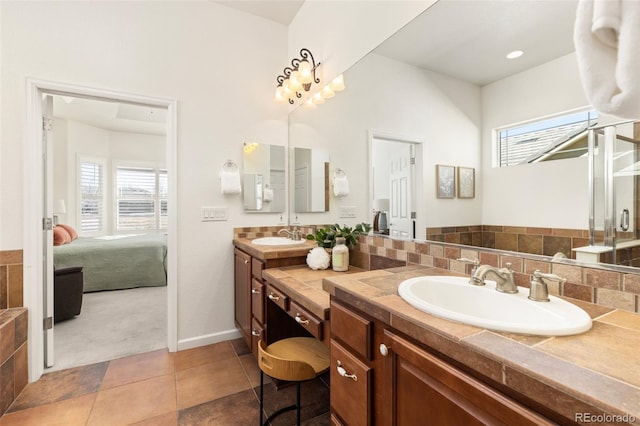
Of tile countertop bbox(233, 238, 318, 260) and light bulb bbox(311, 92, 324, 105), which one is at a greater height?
light bulb bbox(311, 92, 324, 105)

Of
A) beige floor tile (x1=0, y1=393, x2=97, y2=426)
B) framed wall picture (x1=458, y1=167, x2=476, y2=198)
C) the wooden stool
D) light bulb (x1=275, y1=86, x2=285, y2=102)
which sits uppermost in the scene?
light bulb (x1=275, y1=86, x2=285, y2=102)

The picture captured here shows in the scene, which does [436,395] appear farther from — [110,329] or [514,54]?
[110,329]

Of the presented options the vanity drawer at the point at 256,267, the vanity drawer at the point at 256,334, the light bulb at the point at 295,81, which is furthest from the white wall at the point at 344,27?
the vanity drawer at the point at 256,334

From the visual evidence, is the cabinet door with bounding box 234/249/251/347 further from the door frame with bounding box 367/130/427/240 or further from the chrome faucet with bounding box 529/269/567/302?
the chrome faucet with bounding box 529/269/567/302

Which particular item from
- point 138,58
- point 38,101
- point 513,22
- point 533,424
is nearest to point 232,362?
point 533,424

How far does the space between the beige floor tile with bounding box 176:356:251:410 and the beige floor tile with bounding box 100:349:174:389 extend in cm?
17

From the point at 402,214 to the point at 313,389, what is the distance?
1.27 meters

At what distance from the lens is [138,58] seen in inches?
89.1

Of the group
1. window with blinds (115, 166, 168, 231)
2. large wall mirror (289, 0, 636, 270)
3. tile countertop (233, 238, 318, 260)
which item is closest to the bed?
window with blinds (115, 166, 168, 231)

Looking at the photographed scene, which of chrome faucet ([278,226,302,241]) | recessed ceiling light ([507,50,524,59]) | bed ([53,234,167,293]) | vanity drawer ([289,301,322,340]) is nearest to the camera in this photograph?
recessed ceiling light ([507,50,524,59])

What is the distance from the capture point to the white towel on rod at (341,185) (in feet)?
7.12

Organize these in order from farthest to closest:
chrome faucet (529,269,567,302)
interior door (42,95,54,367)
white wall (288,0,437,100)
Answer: interior door (42,95,54,367)
white wall (288,0,437,100)
chrome faucet (529,269,567,302)

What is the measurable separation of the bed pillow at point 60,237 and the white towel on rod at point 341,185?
3.53 metres

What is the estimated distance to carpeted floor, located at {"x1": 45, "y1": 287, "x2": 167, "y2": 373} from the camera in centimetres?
232
